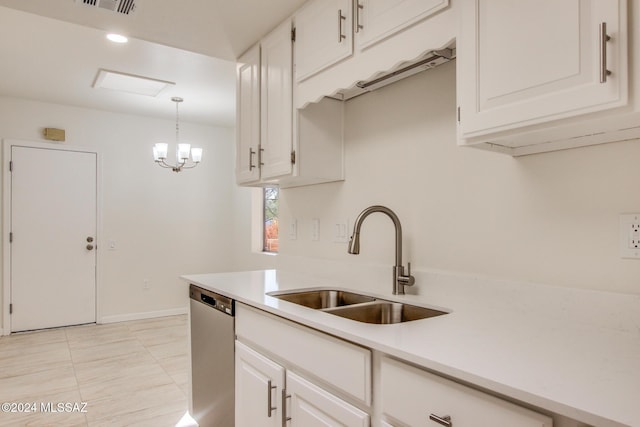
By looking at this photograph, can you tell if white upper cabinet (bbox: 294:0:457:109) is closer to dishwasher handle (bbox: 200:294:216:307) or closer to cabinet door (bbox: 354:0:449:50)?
cabinet door (bbox: 354:0:449:50)

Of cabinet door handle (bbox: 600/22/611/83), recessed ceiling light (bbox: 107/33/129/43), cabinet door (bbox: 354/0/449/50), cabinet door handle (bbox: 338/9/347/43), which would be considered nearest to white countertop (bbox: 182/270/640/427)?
cabinet door handle (bbox: 600/22/611/83)

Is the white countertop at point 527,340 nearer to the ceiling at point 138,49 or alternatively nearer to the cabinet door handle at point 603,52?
the cabinet door handle at point 603,52

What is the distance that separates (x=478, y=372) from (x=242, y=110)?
217 cm

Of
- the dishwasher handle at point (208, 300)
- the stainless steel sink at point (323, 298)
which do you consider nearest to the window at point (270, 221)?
the dishwasher handle at point (208, 300)

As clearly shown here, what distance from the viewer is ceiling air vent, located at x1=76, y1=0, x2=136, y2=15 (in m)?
1.95

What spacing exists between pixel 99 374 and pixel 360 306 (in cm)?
261

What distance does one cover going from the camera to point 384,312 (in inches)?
63.4

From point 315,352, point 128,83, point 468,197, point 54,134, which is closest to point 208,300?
point 315,352

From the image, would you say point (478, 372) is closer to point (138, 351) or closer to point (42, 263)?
point (138, 351)

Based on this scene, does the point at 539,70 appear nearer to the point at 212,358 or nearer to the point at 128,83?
the point at 212,358

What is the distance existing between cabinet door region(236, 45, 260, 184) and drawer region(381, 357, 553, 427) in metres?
1.61

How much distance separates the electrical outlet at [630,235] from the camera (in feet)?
3.62

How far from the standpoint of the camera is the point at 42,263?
438 centimetres

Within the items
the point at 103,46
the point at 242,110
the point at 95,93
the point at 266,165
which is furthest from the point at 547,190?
the point at 95,93
